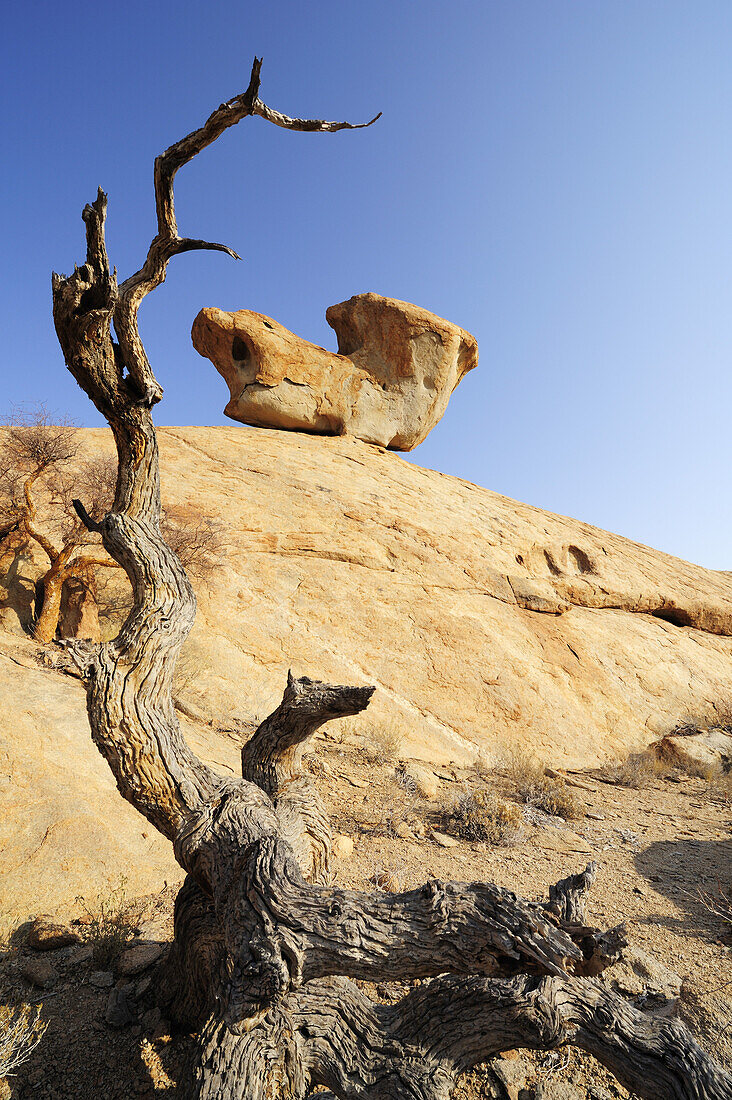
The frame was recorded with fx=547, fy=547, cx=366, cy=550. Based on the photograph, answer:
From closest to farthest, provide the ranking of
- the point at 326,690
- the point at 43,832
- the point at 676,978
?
the point at 326,690, the point at 676,978, the point at 43,832

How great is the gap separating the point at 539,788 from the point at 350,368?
44.6 feet

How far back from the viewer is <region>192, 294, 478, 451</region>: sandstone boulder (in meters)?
16.1

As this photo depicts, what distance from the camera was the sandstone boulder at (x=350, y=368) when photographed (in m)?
16.1

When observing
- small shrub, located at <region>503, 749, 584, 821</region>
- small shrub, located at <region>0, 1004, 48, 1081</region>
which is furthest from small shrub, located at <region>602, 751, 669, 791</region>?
small shrub, located at <region>0, 1004, 48, 1081</region>

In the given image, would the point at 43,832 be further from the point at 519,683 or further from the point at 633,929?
the point at 519,683

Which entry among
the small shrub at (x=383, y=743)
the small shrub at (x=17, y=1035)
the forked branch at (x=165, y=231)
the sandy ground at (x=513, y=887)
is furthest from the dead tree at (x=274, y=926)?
the small shrub at (x=383, y=743)

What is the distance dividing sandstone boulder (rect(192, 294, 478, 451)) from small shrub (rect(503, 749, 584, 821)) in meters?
11.0

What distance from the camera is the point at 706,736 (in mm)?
10898

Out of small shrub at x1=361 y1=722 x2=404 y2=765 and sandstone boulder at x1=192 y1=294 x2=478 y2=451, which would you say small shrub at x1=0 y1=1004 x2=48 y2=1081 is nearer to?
small shrub at x1=361 y1=722 x2=404 y2=765

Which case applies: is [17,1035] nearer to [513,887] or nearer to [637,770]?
[513,887]

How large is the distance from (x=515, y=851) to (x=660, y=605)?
1161cm

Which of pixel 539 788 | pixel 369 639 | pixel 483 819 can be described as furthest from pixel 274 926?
pixel 369 639

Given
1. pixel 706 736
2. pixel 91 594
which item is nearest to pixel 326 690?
pixel 91 594

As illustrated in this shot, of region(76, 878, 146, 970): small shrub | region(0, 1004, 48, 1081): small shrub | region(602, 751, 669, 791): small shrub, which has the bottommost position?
region(76, 878, 146, 970): small shrub
